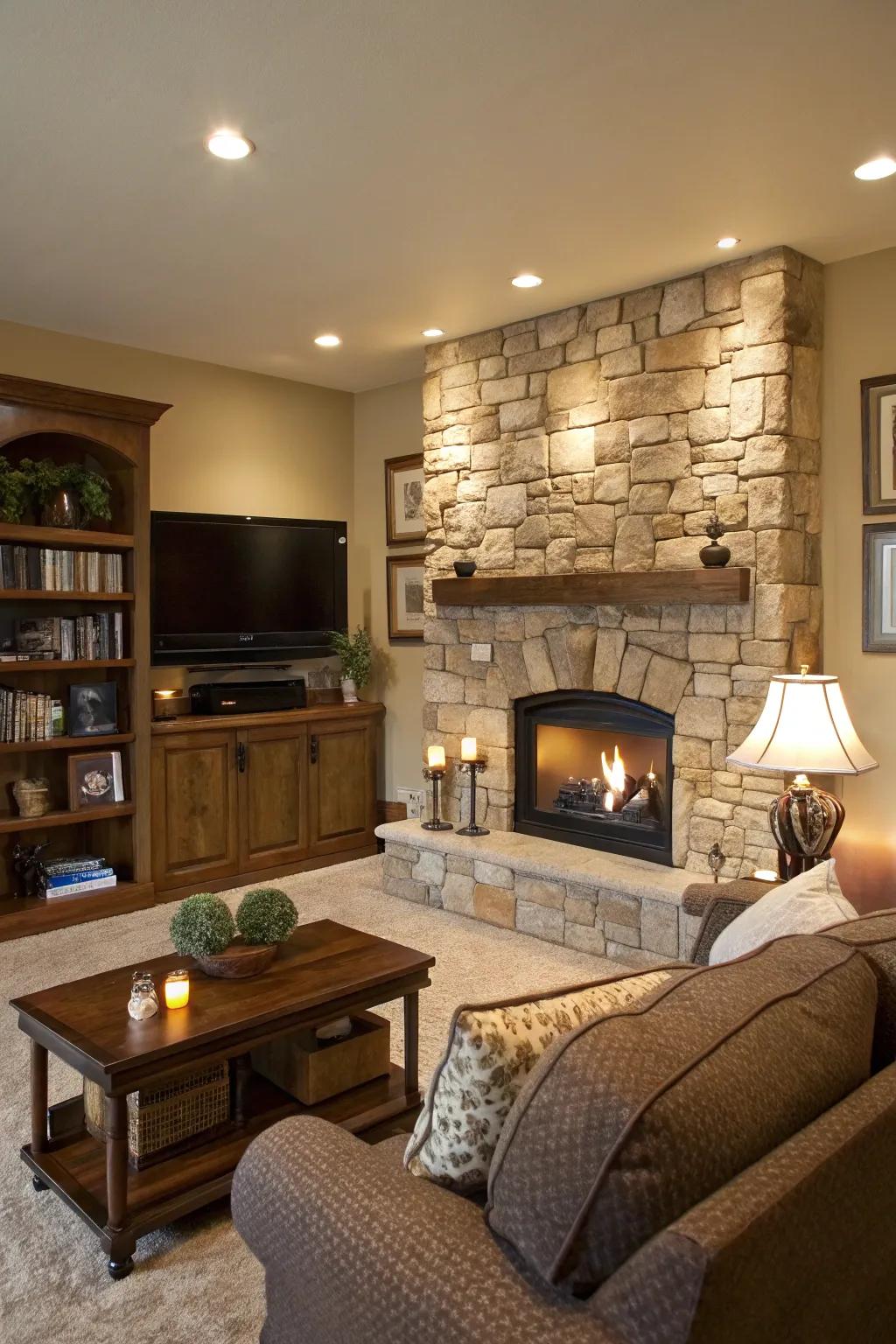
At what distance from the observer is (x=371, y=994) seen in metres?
2.48

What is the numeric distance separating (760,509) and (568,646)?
1078 millimetres

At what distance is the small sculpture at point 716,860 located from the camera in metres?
3.83

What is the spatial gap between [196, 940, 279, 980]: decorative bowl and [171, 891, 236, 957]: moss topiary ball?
0.02m

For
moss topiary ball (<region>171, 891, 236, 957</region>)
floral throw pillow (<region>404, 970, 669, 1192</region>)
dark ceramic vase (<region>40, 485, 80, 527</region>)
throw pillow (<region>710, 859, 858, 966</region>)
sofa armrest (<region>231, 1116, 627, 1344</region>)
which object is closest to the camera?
sofa armrest (<region>231, 1116, 627, 1344</region>)

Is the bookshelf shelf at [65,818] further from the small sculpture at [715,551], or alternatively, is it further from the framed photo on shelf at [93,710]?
the small sculpture at [715,551]

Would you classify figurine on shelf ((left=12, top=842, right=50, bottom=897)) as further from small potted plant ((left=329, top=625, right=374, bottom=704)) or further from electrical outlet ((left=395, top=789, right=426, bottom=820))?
electrical outlet ((left=395, top=789, right=426, bottom=820))

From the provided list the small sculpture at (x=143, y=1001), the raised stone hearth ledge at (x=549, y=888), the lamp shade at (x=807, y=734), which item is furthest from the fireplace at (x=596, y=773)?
the small sculpture at (x=143, y=1001)

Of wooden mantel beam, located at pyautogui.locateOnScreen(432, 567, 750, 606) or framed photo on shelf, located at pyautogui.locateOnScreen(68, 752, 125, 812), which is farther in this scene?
framed photo on shelf, located at pyautogui.locateOnScreen(68, 752, 125, 812)

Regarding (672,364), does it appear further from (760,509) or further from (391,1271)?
(391,1271)

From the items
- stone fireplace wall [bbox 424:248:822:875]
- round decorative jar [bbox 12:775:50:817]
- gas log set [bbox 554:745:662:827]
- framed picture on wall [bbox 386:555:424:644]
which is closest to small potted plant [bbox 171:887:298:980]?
stone fireplace wall [bbox 424:248:822:875]

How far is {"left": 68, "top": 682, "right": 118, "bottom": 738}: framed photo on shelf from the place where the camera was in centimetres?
462

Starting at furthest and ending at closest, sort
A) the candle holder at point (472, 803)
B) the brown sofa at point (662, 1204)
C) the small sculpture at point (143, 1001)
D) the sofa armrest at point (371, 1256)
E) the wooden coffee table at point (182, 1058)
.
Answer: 1. the candle holder at point (472, 803)
2. the small sculpture at point (143, 1001)
3. the wooden coffee table at point (182, 1058)
4. the sofa armrest at point (371, 1256)
5. the brown sofa at point (662, 1204)

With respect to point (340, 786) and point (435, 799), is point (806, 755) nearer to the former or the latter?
point (435, 799)

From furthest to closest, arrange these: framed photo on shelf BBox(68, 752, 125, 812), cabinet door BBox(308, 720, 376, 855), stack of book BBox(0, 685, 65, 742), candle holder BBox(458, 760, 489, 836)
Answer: cabinet door BBox(308, 720, 376, 855) < candle holder BBox(458, 760, 489, 836) < framed photo on shelf BBox(68, 752, 125, 812) < stack of book BBox(0, 685, 65, 742)
